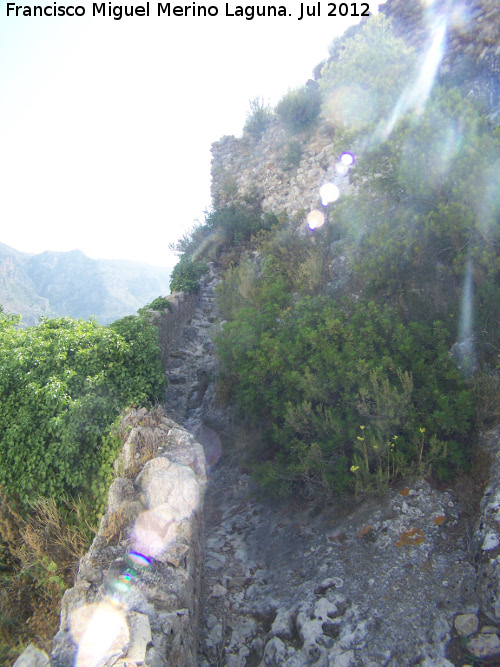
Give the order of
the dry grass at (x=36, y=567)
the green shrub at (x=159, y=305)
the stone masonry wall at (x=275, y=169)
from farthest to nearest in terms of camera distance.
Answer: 1. the stone masonry wall at (x=275, y=169)
2. the green shrub at (x=159, y=305)
3. the dry grass at (x=36, y=567)

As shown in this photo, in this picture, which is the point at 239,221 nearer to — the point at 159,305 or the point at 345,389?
the point at 159,305

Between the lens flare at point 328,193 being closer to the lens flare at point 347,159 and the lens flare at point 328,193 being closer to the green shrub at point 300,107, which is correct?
the lens flare at point 347,159

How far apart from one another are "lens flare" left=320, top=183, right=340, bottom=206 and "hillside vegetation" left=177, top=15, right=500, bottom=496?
6.33 ft

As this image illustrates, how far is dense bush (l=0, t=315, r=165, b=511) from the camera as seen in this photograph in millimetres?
4617

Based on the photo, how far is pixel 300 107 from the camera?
1350 cm

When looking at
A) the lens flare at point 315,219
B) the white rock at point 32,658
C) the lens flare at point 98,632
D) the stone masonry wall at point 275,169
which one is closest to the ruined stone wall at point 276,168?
the stone masonry wall at point 275,169

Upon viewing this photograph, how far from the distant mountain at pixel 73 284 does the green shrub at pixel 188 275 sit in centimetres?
4896

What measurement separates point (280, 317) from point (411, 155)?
345 cm

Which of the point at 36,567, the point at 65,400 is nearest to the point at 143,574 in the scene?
the point at 36,567

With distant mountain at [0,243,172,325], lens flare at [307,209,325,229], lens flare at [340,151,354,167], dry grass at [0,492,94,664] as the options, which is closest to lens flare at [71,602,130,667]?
dry grass at [0,492,94,664]

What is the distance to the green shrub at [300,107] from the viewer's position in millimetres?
13422

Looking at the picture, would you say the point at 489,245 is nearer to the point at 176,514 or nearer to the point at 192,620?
the point at 176,514

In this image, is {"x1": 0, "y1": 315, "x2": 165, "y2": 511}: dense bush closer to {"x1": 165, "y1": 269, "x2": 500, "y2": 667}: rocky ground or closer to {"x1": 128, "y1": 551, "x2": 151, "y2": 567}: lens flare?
{"x1": 128, "y1": 551, "x2": 151, "y2": 567}: lens flare

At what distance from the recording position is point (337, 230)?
352 inches
